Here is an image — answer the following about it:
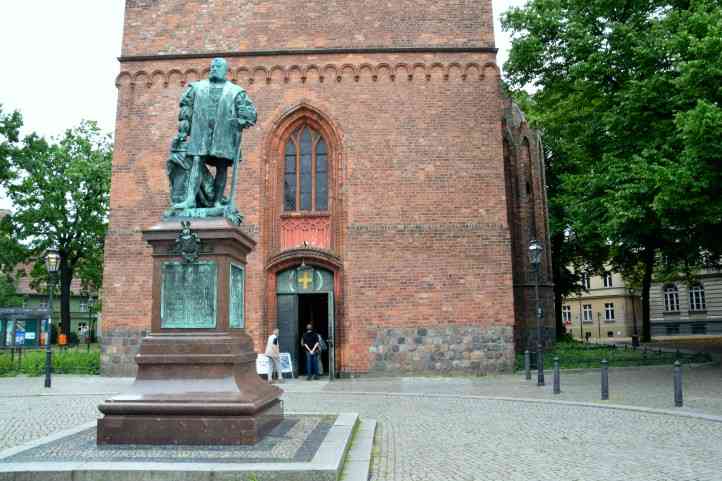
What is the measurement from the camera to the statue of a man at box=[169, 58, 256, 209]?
7.92m

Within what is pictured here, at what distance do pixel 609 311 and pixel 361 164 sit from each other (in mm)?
46258

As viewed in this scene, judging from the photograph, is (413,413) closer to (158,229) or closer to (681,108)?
(158,229)

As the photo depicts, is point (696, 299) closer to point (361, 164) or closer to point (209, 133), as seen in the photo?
point (361, 164)

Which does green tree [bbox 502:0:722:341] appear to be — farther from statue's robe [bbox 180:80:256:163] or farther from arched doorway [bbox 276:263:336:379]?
statue's robe [bbox 180:80:256:163]

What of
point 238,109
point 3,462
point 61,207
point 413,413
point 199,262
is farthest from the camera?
point 61,207

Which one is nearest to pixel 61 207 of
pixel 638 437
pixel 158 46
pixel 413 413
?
pixel 158 46

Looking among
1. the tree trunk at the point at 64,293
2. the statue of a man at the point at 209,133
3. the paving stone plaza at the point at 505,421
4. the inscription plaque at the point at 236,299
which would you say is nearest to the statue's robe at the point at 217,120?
the statue of a man at the point at 209,133

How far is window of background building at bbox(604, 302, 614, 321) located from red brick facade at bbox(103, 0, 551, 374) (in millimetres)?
Result: 43980

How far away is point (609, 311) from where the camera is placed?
2264 inches

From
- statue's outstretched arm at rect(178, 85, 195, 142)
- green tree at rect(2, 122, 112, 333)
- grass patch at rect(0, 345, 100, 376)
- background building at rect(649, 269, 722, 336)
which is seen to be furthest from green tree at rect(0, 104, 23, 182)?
background building at rect(649, 269, 722, 336)

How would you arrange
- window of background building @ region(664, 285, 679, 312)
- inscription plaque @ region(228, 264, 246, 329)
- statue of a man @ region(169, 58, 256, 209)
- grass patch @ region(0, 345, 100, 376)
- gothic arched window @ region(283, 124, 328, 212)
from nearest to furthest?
inscription plaque @ region(228, 264, 246, 329) < statue of a man @ region(169, 58, 256, 209) < gothic arched window @ region(283, 124, 328, 212) < grass patch @ region(0, 345, 100, 376) < window of background building @ region(664, 285, 679, 312)

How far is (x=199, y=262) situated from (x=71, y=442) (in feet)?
7.66

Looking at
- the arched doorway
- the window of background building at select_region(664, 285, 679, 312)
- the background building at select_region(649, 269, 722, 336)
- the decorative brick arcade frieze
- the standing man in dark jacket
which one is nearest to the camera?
the standing man in dark jacket

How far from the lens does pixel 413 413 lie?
1066cm
